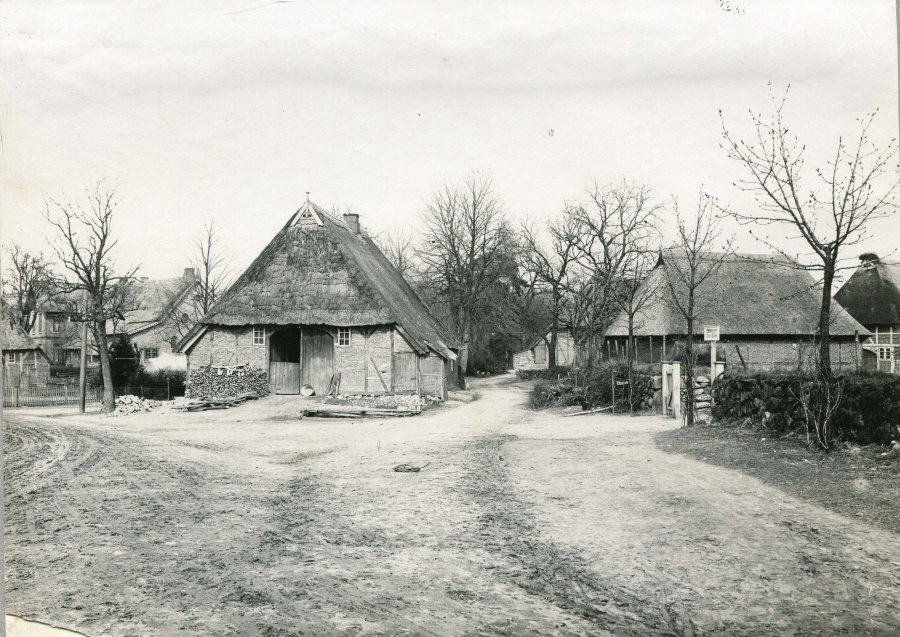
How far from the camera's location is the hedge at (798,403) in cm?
425

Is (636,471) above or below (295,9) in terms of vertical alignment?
below

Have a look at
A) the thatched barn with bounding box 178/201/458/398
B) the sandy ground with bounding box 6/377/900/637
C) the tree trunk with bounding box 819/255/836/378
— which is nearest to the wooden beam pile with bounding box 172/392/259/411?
the sandy ground with bounding box 6/377/900/637

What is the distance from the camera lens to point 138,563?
3.01m

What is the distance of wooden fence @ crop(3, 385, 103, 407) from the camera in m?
3.78

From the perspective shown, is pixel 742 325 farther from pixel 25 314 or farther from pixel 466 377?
pixel 25 314

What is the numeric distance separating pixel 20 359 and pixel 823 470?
571 centimetres

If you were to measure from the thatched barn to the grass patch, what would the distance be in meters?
4.85

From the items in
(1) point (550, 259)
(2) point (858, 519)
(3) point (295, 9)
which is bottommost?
(2) point (858, 519)

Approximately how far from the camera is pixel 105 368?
452cm

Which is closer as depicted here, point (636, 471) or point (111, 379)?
point (111, 379)

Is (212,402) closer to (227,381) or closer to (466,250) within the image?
(227,381)

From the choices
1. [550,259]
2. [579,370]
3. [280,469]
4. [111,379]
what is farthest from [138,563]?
[579,370]

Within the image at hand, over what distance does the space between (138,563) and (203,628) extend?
0.67m

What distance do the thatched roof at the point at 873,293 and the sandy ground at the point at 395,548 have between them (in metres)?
1.38
